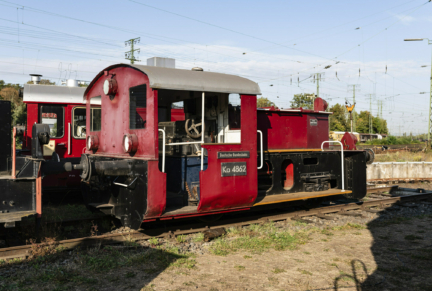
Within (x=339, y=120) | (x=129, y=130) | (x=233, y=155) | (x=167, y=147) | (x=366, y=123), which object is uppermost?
(x=366, y=123)

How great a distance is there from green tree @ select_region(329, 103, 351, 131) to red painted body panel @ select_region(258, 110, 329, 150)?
42882 millimetres

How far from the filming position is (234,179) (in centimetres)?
659

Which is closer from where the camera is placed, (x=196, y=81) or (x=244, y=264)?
(x=244, y=264)

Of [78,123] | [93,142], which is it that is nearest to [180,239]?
[93,142]

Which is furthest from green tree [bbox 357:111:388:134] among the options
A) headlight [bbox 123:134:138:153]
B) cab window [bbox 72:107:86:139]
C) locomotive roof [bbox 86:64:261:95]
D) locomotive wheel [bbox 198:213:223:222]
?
headlight [bbox 123:134:138:153]

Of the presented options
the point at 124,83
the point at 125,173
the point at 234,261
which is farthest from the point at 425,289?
the point at 124,83

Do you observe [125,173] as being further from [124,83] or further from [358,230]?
[358,230]

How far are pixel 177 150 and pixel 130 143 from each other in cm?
108

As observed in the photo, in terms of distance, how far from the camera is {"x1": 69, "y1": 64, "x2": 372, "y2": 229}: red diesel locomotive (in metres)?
5.85

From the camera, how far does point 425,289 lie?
4652 millimetres

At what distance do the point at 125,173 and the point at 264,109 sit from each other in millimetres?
3920

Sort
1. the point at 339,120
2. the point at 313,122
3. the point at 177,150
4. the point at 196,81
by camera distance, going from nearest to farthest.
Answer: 1. the point at 196,81
2. the point at 177,150
3. the point at 313,122
4. the point at 339,120

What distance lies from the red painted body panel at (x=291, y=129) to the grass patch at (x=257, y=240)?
2028mm

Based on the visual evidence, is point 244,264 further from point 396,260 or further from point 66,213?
point 66,213
